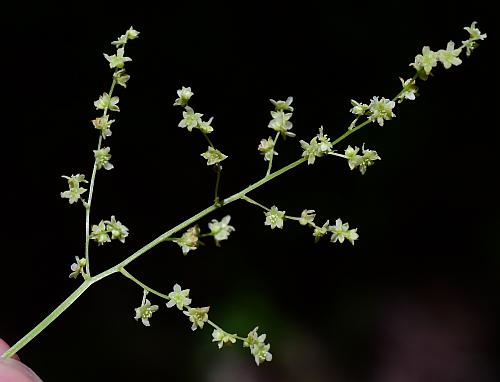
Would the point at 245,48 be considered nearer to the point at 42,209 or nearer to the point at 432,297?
the point at 42,209

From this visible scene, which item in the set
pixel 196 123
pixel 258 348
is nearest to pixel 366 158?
pixel 196 123

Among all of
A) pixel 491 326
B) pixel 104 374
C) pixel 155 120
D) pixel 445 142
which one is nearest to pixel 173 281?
pixel 104 374

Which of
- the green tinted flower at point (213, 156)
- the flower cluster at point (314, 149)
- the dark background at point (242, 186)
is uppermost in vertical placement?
the dark background at point (242, 186)

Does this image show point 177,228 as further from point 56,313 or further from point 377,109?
point 377,109

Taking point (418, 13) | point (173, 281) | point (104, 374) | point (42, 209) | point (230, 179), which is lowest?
point (104, 374)

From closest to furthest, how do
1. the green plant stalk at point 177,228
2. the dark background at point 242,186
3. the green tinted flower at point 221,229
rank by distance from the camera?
the green tinted flower at point 221,229, the green plant stalk at point 177,228, the dark background at point 242,186

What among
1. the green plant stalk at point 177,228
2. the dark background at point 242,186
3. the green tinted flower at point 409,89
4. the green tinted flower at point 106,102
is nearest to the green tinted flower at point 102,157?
the green tinted flower at point 106,102

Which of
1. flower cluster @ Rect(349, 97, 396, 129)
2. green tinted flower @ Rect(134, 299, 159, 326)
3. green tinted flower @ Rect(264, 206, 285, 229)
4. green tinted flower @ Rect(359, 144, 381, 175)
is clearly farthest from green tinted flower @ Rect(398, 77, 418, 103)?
green tinted flower @ Rect(134, 299, 159, 326)

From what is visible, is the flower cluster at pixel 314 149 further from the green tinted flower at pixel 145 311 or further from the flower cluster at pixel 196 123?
the green tinted flower at pixel 145 311

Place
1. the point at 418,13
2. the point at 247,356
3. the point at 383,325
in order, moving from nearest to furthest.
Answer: the point at 418,13 < the point at 247,356 < the point at 383,325
